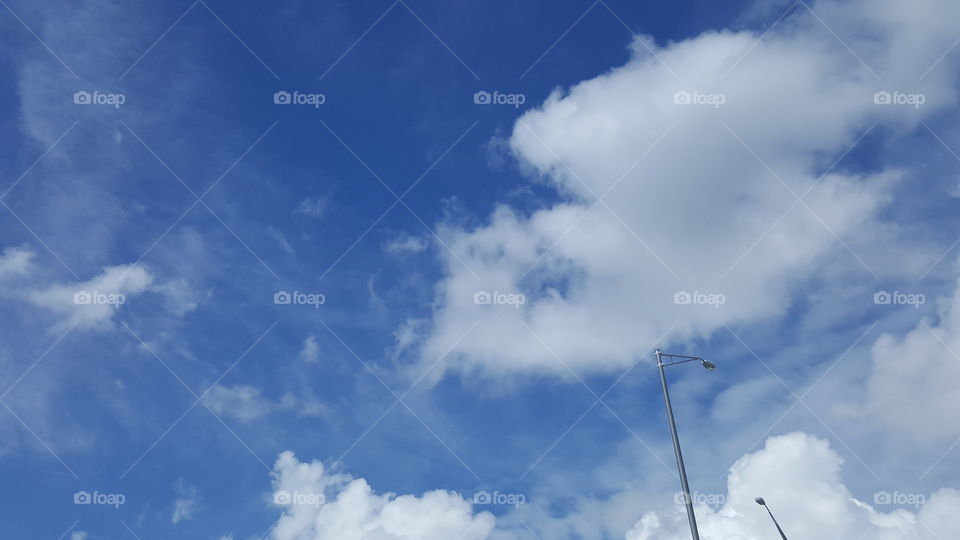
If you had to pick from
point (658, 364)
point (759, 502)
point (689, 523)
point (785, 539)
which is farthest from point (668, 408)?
point (785, 539)

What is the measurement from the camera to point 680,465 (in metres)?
19.2

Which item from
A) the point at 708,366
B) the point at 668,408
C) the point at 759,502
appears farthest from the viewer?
the point at 759,502

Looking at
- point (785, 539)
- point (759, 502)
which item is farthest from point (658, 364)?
point (785, 539)

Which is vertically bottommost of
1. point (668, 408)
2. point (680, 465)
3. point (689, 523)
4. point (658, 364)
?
point (689, 523)

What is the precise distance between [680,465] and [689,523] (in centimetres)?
167

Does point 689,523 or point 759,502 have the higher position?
point 759,502

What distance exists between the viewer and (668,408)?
67.3 feet

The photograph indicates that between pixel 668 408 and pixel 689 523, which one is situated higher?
pixel 668 408

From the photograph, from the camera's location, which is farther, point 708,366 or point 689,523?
point 708,366

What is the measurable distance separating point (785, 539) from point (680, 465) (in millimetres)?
17578

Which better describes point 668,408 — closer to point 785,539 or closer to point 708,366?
point 708,366

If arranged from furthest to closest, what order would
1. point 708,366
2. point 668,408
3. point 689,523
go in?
point 708,366
point 668,408
point 689,523

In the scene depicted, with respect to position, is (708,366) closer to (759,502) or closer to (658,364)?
(658,364)

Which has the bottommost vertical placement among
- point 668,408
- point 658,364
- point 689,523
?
point 689,523
